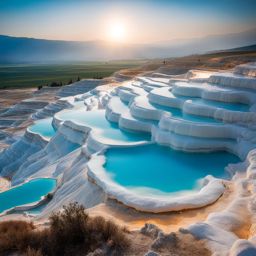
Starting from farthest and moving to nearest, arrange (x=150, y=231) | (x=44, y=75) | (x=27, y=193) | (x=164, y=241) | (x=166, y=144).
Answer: (x=44, y=75), (x=27, y=193), (x=166, y=144), (x=150, y=231), (x=164, y=241)

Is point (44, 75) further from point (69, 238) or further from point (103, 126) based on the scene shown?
point (69, 238)

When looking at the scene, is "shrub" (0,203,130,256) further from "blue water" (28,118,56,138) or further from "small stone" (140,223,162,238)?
"blue water" (28,118,56,138)

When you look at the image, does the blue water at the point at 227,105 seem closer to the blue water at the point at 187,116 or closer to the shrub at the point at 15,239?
the blue water at the point at 187,116

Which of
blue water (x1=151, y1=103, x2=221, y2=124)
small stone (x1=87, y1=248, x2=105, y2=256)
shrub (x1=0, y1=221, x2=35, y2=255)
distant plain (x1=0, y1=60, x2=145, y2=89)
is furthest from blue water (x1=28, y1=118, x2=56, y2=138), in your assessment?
distant plain (x1=0, y1=60, x2=145, y2=89)

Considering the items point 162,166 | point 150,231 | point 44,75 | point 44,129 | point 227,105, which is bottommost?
point 44,75

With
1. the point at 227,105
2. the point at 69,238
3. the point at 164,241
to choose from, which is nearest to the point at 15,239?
the point at 69,238

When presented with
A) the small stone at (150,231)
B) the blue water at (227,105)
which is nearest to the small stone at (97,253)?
the small stone at (150,231)
